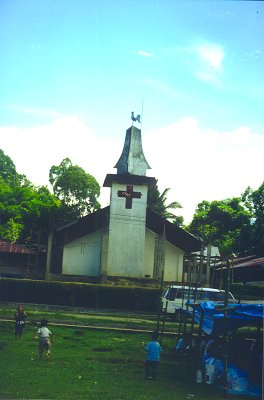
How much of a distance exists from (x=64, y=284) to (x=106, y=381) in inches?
632

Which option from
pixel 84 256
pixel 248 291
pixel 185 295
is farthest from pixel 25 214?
pixel 185 295

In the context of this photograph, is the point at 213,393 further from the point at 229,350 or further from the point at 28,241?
the point at 28,241

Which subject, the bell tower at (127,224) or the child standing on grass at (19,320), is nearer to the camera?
the child standing on grass at (19,320)

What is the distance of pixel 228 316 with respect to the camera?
11.9 metres

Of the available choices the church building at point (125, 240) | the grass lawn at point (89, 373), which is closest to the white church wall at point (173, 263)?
the church building at point (125, 240)

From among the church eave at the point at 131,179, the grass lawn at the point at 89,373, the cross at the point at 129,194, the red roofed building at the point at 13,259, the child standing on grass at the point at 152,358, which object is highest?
the church eave at the point at 131,179

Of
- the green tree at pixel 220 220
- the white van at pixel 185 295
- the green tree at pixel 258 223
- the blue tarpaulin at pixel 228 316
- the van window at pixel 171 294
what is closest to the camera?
the blue tarpaulin at pixel 228 316

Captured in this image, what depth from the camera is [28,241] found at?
4594cm

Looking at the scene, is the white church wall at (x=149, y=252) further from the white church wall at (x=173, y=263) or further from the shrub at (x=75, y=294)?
the shrub at (x=75, y=294)

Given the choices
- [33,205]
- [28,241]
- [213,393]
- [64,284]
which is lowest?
[213,393]

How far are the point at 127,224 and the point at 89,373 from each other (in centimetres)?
2483

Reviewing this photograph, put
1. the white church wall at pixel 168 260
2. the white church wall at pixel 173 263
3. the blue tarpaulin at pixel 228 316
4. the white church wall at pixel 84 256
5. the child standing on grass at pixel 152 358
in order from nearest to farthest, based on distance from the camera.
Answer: the blue tarpaulin at pixel 228 316, the child standing on grass at pixel 152 358, the white church wall at pixel 84 256, the white church wall at pixel 168 260, the white church wall at pixel 173 263

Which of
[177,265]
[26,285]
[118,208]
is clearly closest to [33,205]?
[118,208]

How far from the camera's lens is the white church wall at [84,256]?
37.5 meters
